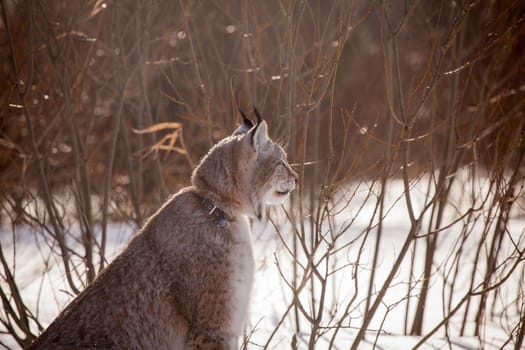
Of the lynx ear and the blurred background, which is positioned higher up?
the blurred background

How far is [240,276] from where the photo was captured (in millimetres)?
3330

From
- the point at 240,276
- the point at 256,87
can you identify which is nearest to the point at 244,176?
→ the point at 240,276

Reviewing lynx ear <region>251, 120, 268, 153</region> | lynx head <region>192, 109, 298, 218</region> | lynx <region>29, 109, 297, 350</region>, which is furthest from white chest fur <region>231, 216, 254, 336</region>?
lynx ear <region>251, 120, 268, 153</region>

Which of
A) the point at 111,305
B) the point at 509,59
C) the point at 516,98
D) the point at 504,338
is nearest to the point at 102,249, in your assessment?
the point at 111,305

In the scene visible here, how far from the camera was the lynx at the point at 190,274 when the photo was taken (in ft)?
10.5

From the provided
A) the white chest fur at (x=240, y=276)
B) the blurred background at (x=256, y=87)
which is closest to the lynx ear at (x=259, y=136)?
the blurred background at (x=256, y=87)

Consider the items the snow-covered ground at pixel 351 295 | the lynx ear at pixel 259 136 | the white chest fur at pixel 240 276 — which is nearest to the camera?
the lynx ear at pixel 259 136

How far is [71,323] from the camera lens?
315 cm

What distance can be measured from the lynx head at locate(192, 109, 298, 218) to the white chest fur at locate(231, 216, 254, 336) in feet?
0.46

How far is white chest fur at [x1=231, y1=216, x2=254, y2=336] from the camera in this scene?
329 centimetres

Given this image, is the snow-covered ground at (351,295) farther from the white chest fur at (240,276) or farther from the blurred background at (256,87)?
the blurred background at (256,87)

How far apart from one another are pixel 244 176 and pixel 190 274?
0.65m

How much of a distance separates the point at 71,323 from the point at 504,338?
372cm

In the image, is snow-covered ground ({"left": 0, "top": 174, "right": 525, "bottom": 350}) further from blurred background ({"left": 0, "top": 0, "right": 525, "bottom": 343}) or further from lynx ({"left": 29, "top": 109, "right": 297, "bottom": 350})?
blurred background ({"left": 0, "top": 0, "right": 525, "bottom": 343})
